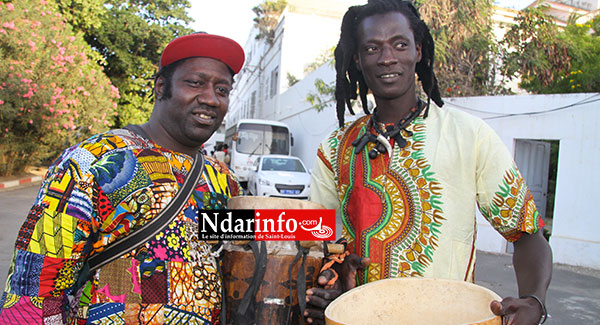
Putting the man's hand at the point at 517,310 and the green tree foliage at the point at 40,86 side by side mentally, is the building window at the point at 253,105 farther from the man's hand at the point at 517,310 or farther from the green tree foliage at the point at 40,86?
the man's hand at the point at 517,310

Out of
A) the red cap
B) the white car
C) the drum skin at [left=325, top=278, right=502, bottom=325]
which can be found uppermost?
the red cap

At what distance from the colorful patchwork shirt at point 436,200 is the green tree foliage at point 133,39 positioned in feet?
51.7

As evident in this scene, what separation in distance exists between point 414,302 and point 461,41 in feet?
28.2

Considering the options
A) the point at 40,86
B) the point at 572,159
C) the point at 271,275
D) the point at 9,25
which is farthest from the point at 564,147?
the point at 40,86

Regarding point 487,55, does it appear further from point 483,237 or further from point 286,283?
point 286,283

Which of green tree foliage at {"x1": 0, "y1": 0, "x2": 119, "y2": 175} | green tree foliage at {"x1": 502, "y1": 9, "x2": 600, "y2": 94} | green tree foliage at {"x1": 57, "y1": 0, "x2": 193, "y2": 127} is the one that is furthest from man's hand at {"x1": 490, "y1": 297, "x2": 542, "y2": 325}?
green tree foliage at {"x1": 57, "y1": 0, "x2": 193, "y2": 127}

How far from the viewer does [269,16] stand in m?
25.4

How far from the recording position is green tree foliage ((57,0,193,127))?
16719mm

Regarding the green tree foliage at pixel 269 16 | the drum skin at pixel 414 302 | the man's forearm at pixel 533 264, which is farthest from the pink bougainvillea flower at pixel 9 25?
the green tree foliage at pixel 269 16

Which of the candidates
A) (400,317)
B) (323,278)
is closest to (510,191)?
(400,317)

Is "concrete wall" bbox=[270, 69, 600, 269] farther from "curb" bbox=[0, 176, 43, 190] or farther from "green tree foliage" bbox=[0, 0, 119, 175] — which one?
"curb" bbox=[0, 176, 43, 190]

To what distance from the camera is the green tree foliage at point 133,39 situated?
1672 cm

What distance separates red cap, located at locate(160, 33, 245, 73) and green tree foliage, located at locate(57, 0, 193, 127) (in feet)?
50.2

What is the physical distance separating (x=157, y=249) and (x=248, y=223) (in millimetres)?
334
